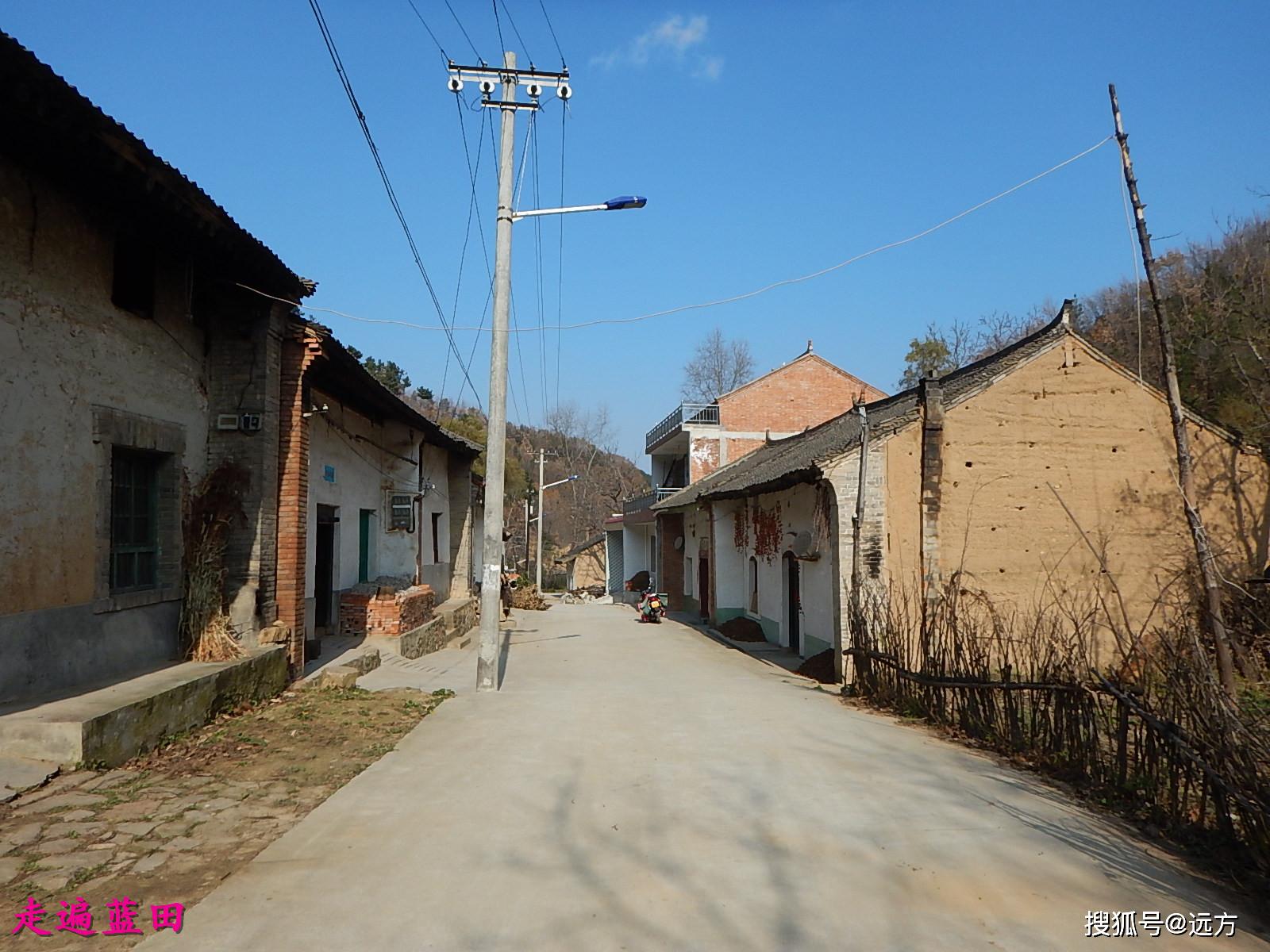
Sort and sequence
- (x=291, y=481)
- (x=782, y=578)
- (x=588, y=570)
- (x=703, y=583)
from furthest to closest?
1. (x=588, y=570)
2. (x=703, y=583)
3. (x=782, y=578)
4. (x=291, y=481)

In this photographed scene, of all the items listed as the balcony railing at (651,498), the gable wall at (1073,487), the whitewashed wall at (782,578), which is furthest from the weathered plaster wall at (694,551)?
the gable wall at (1073,487)

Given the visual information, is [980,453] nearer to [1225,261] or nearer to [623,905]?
[623,905]

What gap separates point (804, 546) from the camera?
15555 mm

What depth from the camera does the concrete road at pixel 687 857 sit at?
3.69 m

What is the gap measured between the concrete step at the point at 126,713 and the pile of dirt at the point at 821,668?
8.79 meters

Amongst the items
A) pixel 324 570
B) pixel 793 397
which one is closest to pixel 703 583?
pixel 793 397

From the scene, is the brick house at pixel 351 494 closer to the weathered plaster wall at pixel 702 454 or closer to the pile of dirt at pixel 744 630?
the pile of dirt at pixel 744 630

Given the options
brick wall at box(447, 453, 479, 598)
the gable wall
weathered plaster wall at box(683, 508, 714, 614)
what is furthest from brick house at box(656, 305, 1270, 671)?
brick wall at box(447, 453, 479, 598)

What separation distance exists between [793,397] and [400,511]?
22.7 meters

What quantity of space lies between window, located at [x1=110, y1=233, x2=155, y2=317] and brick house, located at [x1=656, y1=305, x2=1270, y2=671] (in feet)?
32.4

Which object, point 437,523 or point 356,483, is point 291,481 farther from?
point 437,523

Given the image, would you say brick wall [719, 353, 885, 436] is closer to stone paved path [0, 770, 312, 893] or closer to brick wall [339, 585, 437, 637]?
brick wall [339, 585, 437, 637]

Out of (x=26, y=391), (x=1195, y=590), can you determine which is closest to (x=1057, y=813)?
(x=26, y=391)

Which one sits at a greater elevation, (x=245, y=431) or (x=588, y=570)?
(x=245, y=431)
